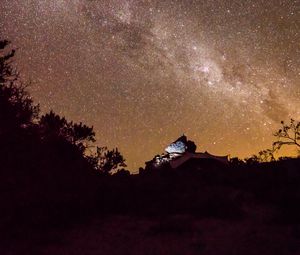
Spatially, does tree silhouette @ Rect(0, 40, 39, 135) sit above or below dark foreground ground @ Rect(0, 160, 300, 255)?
above

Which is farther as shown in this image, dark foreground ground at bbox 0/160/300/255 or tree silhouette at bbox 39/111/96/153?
tree silhouette at bbox 39/111/96/153

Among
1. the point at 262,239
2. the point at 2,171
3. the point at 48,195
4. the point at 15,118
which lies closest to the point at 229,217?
the point at 262,239

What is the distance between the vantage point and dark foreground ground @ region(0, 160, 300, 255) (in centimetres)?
738

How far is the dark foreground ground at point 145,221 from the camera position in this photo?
738 centimetres

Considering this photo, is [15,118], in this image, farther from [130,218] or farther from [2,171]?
[130,218]

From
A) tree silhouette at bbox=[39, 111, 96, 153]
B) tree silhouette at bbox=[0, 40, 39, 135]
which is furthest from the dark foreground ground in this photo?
tree silhouette at bbox=[39, 111, 96, 153]

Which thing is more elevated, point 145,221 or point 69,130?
point 69,130

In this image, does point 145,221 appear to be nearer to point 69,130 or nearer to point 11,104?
point 11,104

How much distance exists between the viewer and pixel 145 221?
991cm

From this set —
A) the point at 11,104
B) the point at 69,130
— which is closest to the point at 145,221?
the point at 11,104

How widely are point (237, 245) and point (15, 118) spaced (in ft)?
37.2

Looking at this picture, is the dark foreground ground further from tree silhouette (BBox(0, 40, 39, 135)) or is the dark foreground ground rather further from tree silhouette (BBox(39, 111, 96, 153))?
tree silhouette (BBox(39, 111, 96, 153))

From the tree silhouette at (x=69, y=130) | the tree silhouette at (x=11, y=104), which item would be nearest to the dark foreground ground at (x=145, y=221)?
the tree silhouette at (x=11, y=104)

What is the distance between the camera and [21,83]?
53.6 feet
